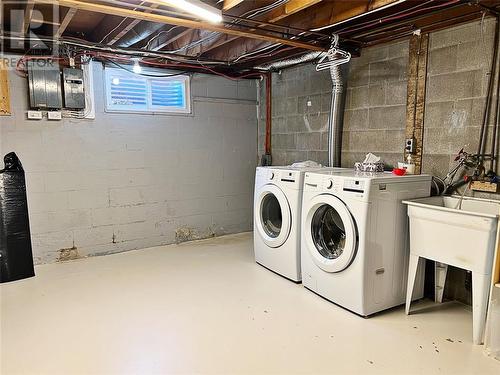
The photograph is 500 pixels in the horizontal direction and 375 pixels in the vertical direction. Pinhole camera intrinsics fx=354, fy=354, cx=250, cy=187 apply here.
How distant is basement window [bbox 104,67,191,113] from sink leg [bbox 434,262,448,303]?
10.3 feet

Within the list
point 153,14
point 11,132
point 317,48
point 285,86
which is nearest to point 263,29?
point 317,48

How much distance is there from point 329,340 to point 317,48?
2.47 metres

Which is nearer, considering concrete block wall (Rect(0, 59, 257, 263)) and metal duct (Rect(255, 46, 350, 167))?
metal duct (Rect(255, 46, 350, 167))

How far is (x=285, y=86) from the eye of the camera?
4406 mm

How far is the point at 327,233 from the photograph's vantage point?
301cm

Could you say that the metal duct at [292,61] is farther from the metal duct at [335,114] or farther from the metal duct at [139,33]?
the metal duct at [139,33]

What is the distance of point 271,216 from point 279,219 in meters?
0.09

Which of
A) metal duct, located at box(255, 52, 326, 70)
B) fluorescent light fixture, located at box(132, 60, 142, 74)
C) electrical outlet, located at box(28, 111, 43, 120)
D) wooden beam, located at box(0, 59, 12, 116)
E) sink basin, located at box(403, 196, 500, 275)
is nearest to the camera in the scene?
sink basin, located at box(403, 196, 500, 275)

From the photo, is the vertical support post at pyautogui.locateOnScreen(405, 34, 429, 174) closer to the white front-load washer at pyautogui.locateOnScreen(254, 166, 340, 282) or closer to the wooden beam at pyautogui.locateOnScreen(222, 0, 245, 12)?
the white front-load washer at pyautogui.locateOnScreen(254, 166, 340, 282)

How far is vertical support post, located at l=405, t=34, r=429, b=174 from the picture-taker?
2908 mm

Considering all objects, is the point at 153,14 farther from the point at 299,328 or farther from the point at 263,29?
the point at 299,328

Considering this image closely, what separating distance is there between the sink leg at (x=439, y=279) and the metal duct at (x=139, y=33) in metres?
3.03

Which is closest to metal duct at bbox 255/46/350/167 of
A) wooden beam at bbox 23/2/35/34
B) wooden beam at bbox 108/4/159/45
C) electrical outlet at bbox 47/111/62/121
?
wooden beam at bbox 108/4/159/45

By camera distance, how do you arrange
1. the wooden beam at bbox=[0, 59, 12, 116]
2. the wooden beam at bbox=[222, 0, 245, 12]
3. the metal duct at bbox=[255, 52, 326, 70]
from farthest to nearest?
the metal duct at bbox=[255, 52, 326, 70] < the wooden beam at bbox=[0, 59, 12, 116] < the wooden beam at bbox=[222, 0, 245, 12]
